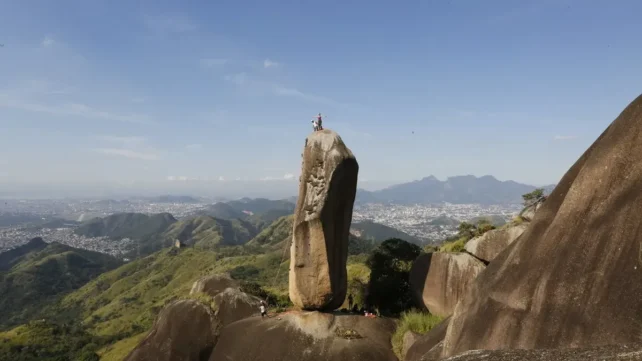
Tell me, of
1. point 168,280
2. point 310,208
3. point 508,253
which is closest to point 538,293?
point 508,253

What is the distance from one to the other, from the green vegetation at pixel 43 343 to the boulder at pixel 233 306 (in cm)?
5619

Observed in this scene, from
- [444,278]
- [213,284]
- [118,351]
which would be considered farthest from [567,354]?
[118,351]

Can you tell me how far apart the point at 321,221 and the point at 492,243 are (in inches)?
372

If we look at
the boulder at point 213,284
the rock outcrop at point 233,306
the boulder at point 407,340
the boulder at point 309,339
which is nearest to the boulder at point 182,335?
the rock outcrop at point 233,306

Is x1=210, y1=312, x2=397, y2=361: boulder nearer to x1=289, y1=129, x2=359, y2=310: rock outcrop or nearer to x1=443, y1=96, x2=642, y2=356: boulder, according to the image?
x1=289, y1=129, x2=359, y2=310: rock outcrop

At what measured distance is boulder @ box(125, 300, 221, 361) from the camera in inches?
770

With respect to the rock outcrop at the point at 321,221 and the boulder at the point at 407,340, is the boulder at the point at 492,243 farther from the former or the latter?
the rock outcrop at the point at 321,221

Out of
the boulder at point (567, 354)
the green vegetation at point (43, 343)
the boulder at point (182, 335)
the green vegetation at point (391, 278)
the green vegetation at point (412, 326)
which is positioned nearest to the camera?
the boulder at point (567, 354)

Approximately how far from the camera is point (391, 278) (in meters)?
23.5

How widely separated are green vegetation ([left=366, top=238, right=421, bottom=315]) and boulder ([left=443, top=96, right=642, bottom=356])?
38.5 ft

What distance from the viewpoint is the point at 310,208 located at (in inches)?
713

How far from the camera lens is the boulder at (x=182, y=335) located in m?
19.6

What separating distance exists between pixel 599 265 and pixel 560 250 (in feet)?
3.38

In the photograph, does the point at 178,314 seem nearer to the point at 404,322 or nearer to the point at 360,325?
the point at 360,325
